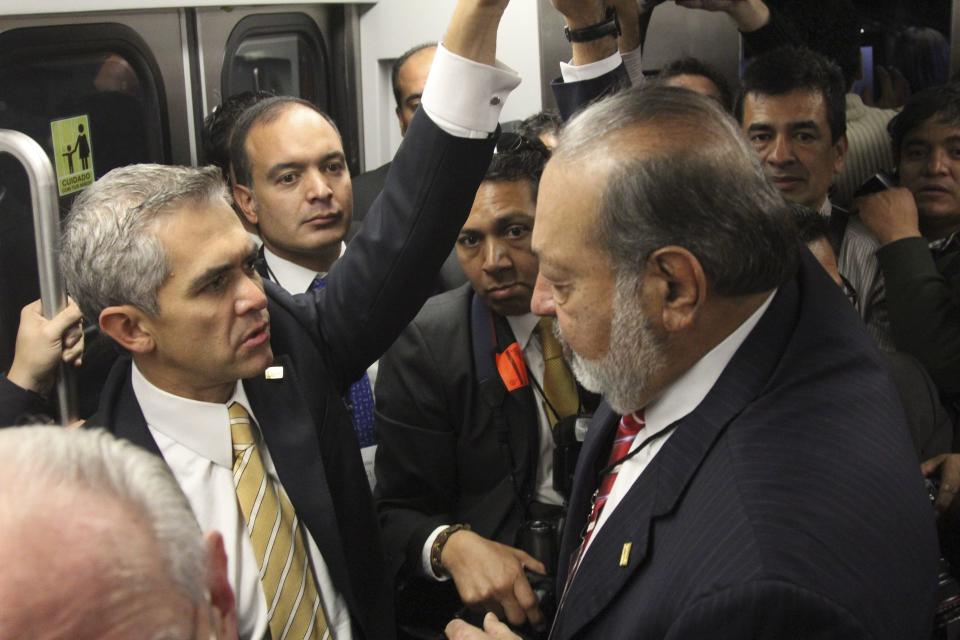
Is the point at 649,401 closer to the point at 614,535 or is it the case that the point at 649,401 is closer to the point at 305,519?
the point at 614,535

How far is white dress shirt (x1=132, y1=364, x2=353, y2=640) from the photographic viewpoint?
5.87 feet

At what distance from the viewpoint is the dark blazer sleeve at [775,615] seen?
1173 mm

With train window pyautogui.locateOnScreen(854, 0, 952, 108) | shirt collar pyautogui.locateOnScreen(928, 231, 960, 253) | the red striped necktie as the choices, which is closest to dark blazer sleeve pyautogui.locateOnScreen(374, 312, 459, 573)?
the red striped necktie

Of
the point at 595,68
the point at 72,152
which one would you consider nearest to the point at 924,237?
the point at 595,68

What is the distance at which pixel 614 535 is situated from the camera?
1.50m

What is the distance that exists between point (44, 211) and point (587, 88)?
1149 millimetres

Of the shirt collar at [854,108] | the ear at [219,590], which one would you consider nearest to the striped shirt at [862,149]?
the shirt collar at [854,108]

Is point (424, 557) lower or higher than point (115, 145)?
lower

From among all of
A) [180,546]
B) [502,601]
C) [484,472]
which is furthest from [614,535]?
[484,472]

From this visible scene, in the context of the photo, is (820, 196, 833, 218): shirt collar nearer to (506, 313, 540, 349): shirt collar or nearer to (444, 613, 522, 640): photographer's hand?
(506, 313, 540, 349): shirt collar

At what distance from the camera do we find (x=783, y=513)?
125 centimetres

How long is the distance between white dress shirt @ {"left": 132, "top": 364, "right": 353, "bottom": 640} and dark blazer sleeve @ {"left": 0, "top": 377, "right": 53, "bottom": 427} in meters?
0.34

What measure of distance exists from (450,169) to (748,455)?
0.77 m

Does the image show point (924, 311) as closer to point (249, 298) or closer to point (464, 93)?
point (464, 93)
